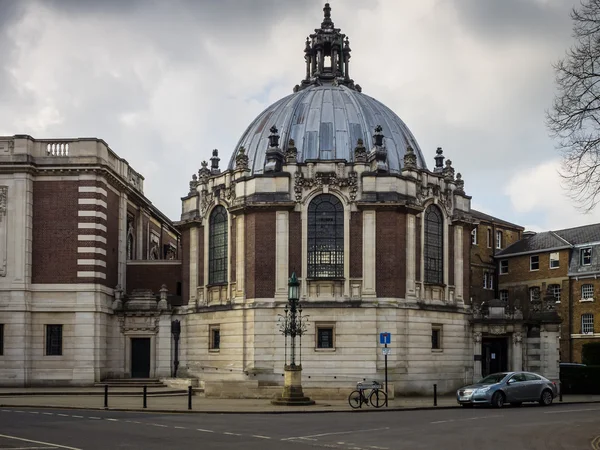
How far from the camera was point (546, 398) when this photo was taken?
41.3 meters

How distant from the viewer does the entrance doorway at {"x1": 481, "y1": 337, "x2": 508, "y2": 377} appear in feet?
189

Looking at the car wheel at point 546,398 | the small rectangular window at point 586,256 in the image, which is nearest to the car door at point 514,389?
the car wheel at point 546,398

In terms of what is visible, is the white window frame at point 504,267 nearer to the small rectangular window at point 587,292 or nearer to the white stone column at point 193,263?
the small rectangular window at point 587,292

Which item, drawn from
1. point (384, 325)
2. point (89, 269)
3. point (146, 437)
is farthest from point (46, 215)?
point (146, 437)

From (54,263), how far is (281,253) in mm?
13710

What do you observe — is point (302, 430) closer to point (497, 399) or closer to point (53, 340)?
point (497, 399)

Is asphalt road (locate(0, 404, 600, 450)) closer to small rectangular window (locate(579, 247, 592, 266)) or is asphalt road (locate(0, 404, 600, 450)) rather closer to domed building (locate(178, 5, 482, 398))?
domed building (locate(178, 5, 482, 398))

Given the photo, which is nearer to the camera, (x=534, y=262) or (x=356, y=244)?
(x=356, y=244)

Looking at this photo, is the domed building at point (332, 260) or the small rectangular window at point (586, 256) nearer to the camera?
the domed building at point (332, 260)

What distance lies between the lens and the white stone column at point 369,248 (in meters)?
51.4

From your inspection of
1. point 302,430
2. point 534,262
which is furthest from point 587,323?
point 302,430

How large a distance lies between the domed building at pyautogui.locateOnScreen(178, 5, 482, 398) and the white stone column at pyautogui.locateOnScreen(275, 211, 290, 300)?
6 centimetres

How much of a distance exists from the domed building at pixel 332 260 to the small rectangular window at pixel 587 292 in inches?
751

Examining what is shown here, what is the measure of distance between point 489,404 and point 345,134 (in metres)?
22.1
